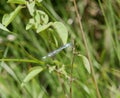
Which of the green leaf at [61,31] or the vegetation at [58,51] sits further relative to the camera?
the vegetation at [58,51]

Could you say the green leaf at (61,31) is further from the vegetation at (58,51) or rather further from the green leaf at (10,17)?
the green leaf at (10,17)

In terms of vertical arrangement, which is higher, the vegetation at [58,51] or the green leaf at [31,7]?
the green leaf at [31,7]

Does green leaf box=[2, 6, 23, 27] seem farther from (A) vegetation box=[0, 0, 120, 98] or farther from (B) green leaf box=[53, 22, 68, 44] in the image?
(B) green leaf box=[53, 22, 68, 44]

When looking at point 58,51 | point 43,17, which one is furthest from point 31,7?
point 58,51

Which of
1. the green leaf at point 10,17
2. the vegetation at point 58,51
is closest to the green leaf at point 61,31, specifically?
the vegetation at point 58,51

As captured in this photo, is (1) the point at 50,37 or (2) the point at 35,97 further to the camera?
(2) the point at 35,97

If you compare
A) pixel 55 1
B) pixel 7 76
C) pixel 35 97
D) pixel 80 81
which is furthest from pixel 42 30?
pixel 55 1

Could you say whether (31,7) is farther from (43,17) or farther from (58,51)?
(58,51)

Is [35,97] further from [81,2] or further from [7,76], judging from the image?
[81,2]
